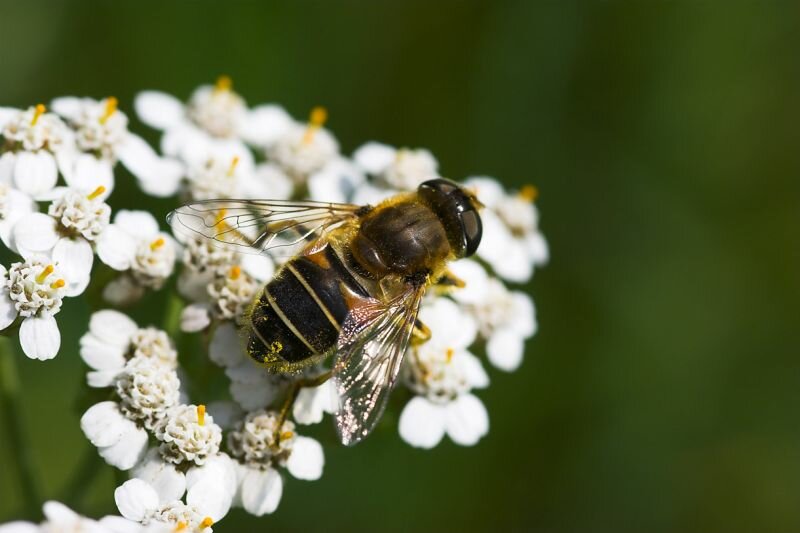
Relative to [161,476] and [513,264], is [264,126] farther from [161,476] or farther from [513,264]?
[161,476]

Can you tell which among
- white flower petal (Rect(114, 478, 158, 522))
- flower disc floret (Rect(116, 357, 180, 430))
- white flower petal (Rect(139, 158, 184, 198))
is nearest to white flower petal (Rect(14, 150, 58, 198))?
white flower petal (Rect(139, 158, 184, 198))

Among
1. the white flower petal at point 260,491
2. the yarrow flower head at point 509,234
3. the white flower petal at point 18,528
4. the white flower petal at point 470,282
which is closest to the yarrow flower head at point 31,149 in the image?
the white flower petal at point 260,491

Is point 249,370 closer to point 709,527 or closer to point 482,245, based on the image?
point 482,245

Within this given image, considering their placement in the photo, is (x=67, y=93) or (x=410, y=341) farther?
(x=67, y=93)

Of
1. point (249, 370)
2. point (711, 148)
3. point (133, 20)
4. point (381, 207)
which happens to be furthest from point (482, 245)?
point (133, 20)

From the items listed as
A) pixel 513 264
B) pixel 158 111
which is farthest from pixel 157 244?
pixel 513 264

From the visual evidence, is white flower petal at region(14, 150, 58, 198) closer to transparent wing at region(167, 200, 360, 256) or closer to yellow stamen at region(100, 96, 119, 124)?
yellow stamen at region(100, 96, 119, 124)
